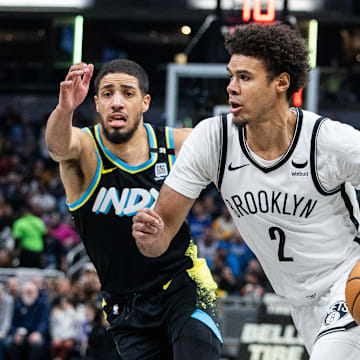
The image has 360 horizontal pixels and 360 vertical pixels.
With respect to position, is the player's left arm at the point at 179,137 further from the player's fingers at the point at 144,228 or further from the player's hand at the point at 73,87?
the player's fingers at the point at 144,228

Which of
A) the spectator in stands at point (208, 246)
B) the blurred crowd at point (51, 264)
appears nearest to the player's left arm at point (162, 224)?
the blurred crowd at point (51, 264)

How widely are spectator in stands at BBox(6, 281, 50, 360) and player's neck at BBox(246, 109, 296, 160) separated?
807 centimetres

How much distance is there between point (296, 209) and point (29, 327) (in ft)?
27.6

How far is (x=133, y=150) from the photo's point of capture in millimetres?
5305

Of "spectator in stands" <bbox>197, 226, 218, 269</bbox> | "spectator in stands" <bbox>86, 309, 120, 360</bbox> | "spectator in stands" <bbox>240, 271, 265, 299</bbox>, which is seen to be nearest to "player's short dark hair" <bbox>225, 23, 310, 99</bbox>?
"spectator in stands" <bbox>86, 309, 120, 360</bbox>

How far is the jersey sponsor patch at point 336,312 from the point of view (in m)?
4.07

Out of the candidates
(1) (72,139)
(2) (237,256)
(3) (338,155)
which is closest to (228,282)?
(2) (237,256)

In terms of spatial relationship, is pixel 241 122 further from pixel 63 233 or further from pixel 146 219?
pixel 63 233

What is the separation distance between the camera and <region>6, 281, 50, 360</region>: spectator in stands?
1162 centimetres

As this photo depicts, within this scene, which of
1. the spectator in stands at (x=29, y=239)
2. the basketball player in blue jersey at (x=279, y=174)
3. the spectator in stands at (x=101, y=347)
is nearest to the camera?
the basketball player in blue jersey at (x=279, y=174)

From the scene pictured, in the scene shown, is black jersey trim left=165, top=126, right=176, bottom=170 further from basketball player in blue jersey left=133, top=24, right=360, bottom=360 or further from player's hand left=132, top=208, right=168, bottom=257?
player's hand left=132, top=208, right=168, bottom=257

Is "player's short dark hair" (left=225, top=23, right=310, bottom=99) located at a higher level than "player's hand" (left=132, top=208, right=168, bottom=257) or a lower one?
higher

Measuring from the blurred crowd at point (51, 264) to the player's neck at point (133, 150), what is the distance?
1670 mm

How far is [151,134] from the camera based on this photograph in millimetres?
5410
